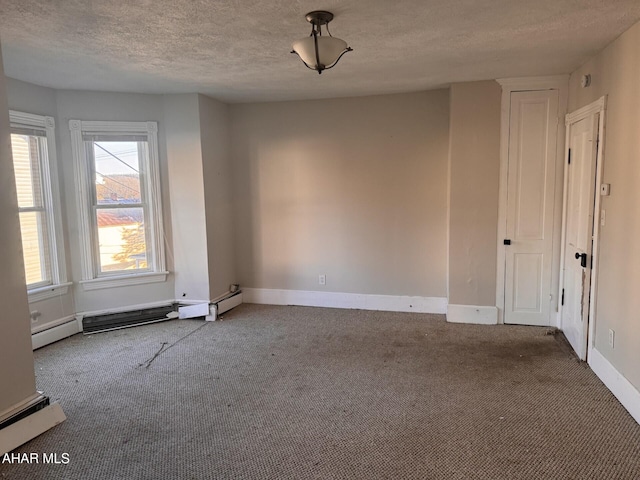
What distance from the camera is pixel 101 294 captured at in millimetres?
4520

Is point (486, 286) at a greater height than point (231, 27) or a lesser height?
lesser

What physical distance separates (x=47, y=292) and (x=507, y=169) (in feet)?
15.1

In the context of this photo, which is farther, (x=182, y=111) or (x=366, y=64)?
(x=182, y=111)

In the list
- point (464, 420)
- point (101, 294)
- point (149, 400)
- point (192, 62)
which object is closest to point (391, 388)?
point (464, 420)

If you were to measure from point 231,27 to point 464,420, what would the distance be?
111 inches

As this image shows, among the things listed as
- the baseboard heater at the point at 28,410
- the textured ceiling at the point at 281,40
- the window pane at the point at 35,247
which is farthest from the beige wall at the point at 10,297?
the window pane at the point at 35,247

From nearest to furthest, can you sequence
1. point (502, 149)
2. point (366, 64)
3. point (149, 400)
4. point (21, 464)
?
point (21, 464)
point (149, 400)
point (366, 64)
point (502, 149)

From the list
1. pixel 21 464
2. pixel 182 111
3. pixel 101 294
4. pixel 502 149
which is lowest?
pixel 21 464

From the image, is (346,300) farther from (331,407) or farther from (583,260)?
(583,260)

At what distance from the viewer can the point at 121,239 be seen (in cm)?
462

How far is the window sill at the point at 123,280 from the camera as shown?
4.46m

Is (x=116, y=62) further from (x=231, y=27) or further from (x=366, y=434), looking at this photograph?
(x=366, y=434)

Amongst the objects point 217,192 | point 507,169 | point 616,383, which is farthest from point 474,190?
point 217,192

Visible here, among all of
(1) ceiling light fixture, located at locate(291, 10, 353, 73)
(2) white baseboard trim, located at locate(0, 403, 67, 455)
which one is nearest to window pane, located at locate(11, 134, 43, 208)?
(2) white baseboard trim, located at locate(0, 403, 67, 455)
